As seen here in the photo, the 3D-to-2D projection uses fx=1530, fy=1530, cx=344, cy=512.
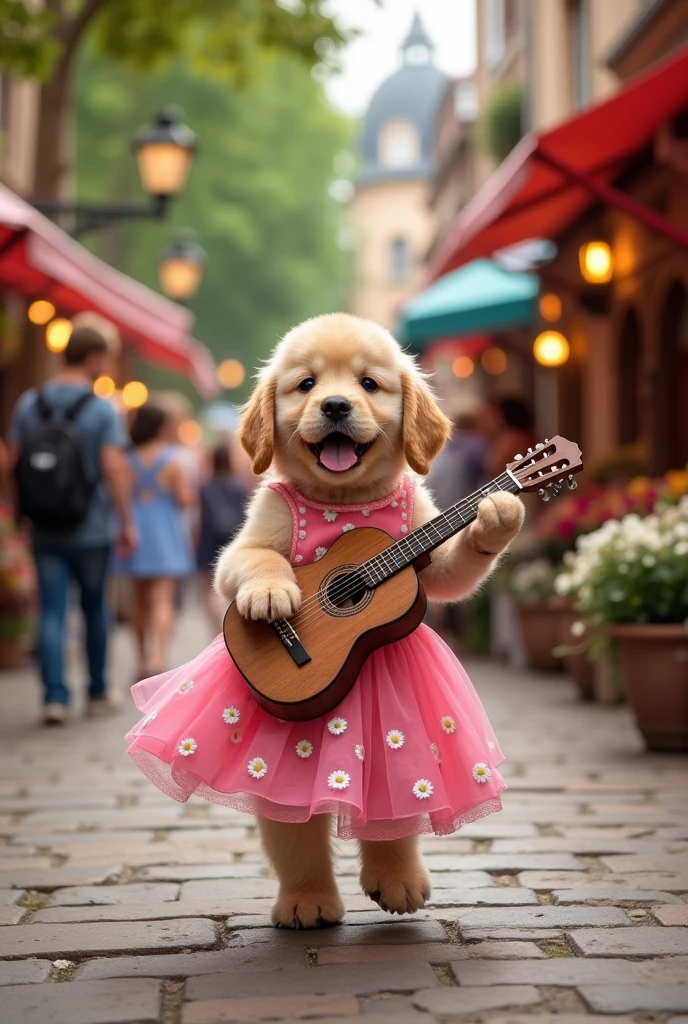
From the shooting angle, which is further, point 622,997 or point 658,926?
point 658,926

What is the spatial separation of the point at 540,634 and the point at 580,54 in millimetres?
7410

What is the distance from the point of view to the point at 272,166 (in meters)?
34.9

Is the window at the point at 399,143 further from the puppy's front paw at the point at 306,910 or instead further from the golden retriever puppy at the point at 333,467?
the puppy's front paw at the point at 306,910

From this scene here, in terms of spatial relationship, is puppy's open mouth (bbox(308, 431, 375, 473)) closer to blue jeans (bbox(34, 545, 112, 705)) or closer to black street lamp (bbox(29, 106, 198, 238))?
blue jeans (bbox(34, 545, 112, 705))

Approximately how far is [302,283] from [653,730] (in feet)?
98.4

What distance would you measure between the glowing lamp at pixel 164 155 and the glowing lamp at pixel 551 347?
3.57 meters

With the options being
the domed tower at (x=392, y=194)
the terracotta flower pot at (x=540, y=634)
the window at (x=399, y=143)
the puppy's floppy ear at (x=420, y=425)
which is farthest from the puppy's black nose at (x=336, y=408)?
the window at (x=399, y=143)

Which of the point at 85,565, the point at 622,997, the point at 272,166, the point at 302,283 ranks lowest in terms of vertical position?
the point at 622,997

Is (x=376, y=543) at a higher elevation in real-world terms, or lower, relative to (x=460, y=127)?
lower

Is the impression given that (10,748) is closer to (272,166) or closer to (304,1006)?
(304,1006)

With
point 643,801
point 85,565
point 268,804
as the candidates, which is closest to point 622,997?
point 268,804

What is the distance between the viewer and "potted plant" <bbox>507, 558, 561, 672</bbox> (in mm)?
10773

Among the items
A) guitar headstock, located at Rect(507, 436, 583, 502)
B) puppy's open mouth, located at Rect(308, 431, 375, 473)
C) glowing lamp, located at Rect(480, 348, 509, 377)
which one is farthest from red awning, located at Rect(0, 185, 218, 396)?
guitar headstock, located at Rect(507, 436, 583, 502)

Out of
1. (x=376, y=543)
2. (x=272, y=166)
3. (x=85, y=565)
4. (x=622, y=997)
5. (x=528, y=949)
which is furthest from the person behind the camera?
(x=272, y=166)
